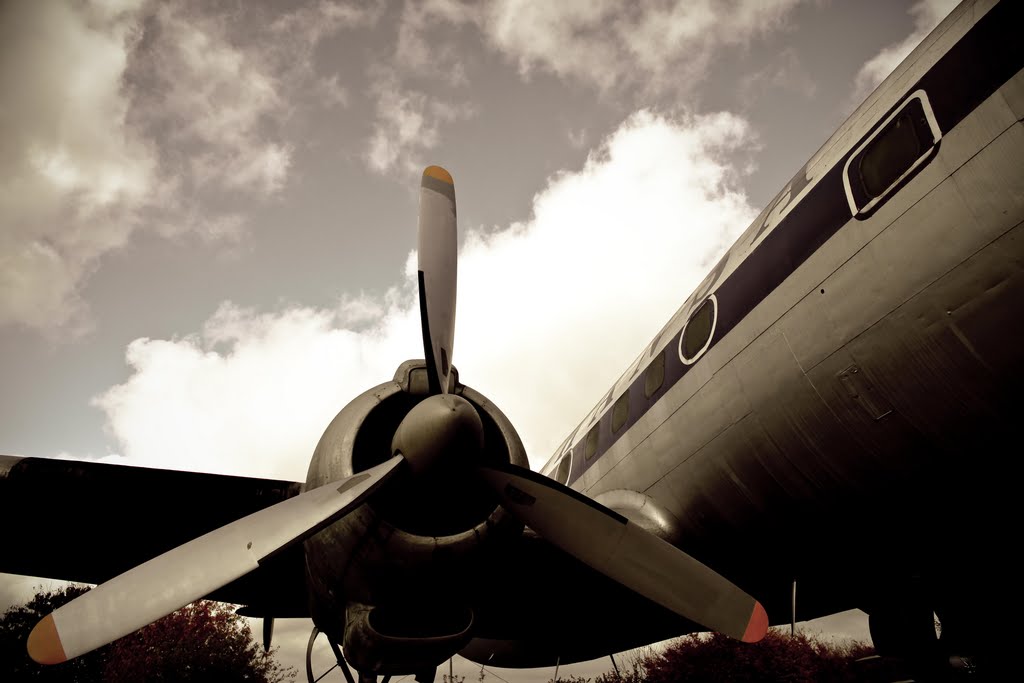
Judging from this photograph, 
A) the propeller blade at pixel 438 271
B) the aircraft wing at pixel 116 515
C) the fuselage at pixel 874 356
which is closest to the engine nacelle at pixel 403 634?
the aircraft wing at pixel 116 515

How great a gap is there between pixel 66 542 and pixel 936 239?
24.1 ft

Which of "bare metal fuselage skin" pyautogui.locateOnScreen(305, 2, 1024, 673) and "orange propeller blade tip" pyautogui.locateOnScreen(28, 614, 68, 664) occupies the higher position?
"bare metal fuselage skin" pyautogui.locateOnScreen(305, 2, 1024, 673)

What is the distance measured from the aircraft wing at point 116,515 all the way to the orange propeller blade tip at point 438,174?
2.93 metres

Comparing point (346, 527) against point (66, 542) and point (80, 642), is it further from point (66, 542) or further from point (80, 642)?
point (66, 542)

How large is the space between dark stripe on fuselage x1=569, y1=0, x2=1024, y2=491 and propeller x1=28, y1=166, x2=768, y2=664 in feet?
7.03

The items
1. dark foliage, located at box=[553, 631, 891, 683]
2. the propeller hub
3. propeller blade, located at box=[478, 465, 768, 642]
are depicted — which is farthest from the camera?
dark foliage, located at box=[553, 631, 891, 683]

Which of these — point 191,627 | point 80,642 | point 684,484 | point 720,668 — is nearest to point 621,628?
point 684,484

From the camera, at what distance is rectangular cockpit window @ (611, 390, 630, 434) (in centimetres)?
676

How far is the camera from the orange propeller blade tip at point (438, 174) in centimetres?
469

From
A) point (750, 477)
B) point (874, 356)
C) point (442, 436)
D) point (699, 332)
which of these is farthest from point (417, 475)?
point (699, 332)

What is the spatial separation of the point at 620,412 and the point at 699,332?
75.1 inches

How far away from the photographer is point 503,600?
5445mm

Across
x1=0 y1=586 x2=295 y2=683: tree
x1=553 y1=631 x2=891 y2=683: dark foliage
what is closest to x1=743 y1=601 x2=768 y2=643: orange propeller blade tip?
x1=553 y1=631 x2=891 y2=683: dark foliage

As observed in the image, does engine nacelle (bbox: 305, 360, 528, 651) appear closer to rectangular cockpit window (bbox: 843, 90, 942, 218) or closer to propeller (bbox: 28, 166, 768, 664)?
propeller (bbox: 28, 166, 768, 664)
